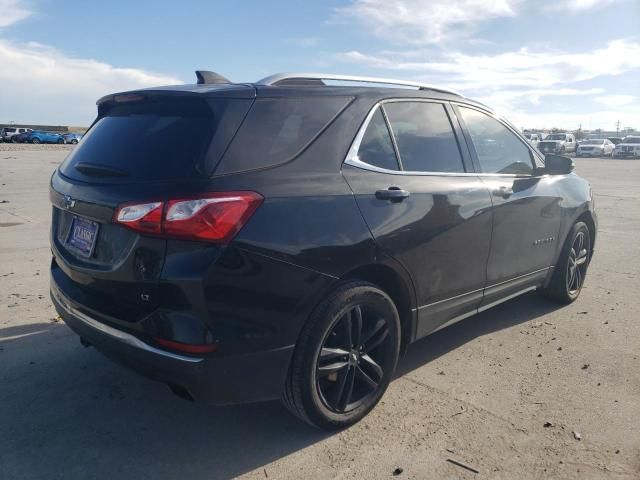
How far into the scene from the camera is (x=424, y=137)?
12.1 feet

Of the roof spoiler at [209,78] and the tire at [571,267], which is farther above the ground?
the roof spoiler at [209,78]

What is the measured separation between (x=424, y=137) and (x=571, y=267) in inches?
98.2

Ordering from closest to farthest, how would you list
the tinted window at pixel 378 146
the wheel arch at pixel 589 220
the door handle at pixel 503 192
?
the tinted window at pixel 378 146 < the door handle at pixel 503 192 < the wheel arch at pixel 589 220

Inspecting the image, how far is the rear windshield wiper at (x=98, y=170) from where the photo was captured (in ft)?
9.02

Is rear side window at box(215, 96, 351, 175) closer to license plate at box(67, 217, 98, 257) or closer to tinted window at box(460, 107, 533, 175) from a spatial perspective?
license plate at box(67, 217, 98, 257)

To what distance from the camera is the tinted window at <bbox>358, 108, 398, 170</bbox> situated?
3.21 meters

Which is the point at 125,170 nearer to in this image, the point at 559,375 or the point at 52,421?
the point at 52,421

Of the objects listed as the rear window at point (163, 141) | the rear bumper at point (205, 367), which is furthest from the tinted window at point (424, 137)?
the rear bumper at point (205, 367)

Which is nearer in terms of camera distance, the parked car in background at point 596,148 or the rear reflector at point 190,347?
the rear reflector at point 190,347

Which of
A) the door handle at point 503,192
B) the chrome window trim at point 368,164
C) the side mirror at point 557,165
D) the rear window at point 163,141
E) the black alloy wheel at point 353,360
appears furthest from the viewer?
the side mirror at point 557,165

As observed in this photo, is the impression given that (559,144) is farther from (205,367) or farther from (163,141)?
(205,367)

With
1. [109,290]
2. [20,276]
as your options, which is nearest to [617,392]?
[109,290]

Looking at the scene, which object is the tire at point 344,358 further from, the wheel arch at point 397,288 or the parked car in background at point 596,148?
the parked car in background at point 596,148

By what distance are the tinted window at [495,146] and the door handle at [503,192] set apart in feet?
0.50
